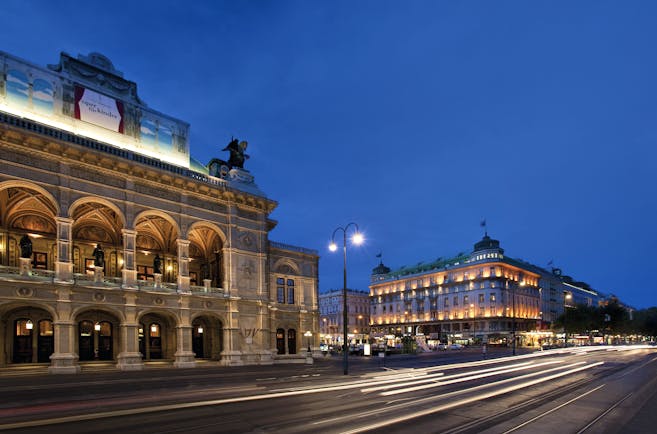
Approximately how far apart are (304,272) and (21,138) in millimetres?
33805

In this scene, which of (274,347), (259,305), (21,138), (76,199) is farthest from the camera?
(274,347)

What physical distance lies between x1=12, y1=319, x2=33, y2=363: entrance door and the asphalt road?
486 inches

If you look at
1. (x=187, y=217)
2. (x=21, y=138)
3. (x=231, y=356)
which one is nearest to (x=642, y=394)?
(x=231, y=356)

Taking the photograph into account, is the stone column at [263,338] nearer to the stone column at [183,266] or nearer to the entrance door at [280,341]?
the entrance door at [280,341]

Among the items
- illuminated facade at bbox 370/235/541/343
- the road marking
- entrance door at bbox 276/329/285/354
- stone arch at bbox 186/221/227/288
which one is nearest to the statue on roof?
stone arch at bbox 186/221/227/288

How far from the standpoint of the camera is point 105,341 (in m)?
43.0

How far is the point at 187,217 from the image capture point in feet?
146

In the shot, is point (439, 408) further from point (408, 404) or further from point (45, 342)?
point (45, 342)

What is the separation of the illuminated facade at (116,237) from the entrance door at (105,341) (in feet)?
0.30

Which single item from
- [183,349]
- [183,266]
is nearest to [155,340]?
[183,349]

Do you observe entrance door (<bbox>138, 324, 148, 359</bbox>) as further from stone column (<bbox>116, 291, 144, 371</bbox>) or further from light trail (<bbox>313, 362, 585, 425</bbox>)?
light trail (<bbox>313, 362, 585, 425</bbox>)

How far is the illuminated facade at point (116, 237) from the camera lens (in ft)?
114

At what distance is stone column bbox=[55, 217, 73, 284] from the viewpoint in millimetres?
34562

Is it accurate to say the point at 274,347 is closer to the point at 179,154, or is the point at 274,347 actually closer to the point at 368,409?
the point at 179,154
